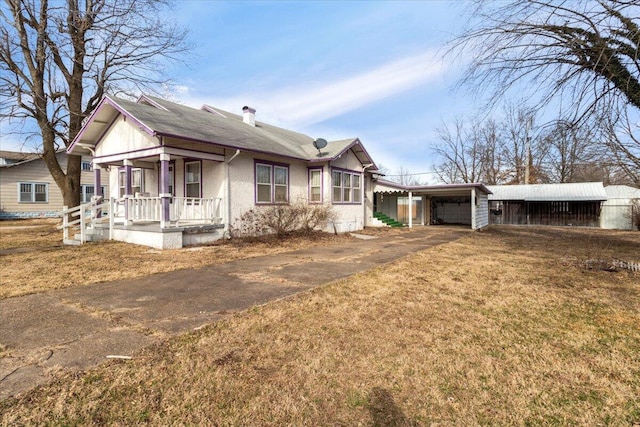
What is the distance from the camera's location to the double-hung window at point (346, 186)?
630 inches

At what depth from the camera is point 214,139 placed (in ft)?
36.0

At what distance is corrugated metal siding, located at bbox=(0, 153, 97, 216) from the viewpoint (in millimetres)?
23281

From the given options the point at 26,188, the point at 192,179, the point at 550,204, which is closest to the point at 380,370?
the point at 192,179

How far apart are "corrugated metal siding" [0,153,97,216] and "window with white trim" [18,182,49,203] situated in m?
0.18

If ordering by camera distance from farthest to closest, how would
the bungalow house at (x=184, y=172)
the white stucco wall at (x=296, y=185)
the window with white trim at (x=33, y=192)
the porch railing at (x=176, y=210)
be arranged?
the window with white trim at (x=33, y=192), the white stucco wall at (x=296, y=185), the porch railing at (x=176, y=210), the bungalow house at (x=184, y=172)

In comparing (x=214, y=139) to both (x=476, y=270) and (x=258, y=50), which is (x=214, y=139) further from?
(x=476, y=270)

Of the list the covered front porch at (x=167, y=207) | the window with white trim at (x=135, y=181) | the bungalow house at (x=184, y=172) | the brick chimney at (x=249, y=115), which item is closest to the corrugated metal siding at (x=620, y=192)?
the bungalow house at (x=184, y=172)

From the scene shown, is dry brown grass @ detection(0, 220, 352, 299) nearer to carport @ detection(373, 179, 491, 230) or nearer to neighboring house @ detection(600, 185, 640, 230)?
carport @ detection(373, 179, 491, 230)

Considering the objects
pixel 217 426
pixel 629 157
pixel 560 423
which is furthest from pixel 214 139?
pixel 629 157

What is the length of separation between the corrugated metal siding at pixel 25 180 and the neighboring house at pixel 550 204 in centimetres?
3592

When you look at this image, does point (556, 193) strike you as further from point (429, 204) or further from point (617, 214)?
point (429, 204)

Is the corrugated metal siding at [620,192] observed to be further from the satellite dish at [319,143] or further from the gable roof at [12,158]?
the gable roof at [12,158]

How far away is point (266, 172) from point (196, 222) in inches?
137

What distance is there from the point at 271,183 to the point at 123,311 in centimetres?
945
